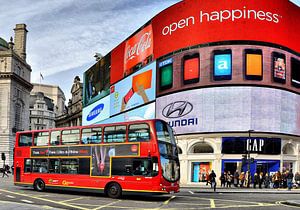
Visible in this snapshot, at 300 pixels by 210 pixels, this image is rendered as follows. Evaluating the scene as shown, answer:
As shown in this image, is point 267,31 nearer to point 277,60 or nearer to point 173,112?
point 277,60

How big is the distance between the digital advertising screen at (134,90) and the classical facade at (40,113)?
311 feet

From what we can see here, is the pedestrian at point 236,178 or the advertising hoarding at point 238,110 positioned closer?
the pedestrian at point 236,178

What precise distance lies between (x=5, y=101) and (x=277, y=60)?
7030 cm

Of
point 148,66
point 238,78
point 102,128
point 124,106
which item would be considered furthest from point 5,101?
point 102,128

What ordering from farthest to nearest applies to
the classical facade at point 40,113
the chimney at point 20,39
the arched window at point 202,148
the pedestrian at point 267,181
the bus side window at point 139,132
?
the classical facade at point 40,113
the chimney at point 20,39
the arched window at point 202,148
the pedestrian at point 267,181
the bus side window at point 139,132

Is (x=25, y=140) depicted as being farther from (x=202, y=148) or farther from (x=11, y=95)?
(x=11, y=95)

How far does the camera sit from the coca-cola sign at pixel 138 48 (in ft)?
181

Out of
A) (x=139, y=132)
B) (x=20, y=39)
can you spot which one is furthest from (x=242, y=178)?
(x=20, y=39)

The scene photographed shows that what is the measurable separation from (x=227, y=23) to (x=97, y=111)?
110 ft

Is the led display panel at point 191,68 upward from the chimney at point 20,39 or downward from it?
downward

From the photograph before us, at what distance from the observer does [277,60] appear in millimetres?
46781

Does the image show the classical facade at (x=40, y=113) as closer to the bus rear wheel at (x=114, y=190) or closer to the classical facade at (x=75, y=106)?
the classical facade at (x=75, y=106)

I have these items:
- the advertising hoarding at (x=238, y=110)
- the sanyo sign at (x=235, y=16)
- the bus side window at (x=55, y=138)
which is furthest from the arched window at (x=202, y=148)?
the bus side window at (x=55, y=138)

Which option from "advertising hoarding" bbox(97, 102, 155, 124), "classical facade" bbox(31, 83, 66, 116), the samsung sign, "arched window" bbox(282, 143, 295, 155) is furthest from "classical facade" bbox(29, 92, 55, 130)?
"arched window" bbox(282, 143, 295, 155)
